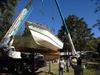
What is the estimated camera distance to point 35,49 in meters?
26.2

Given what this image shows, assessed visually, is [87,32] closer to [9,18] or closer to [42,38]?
[9,18]

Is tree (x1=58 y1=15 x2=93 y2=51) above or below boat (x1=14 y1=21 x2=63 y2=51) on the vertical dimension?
above

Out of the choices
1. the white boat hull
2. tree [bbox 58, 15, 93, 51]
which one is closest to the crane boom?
the white boat hull

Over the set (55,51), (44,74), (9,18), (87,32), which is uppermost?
(87,32)

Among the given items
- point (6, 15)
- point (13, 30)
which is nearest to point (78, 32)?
point (6, 15)

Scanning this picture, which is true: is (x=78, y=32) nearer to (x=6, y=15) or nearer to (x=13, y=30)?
(x=6, y=15)

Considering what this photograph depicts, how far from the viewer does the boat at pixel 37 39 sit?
24.9 metres

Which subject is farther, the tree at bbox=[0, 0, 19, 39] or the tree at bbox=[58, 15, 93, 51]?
the tree at bbox=[58, 15, 93, 51]

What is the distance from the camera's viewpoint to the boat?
2492cm

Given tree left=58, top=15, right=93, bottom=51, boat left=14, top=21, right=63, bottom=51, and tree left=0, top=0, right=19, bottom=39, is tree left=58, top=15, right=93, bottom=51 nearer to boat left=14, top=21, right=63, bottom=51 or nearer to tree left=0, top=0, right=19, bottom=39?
tree left=0, top=0, right=19, bottom=39

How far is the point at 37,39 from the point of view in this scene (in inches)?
975

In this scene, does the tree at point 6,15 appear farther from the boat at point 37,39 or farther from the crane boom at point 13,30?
the boat at point 37,39

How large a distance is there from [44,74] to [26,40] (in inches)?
150

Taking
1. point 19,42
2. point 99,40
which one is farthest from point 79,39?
point 19,42
